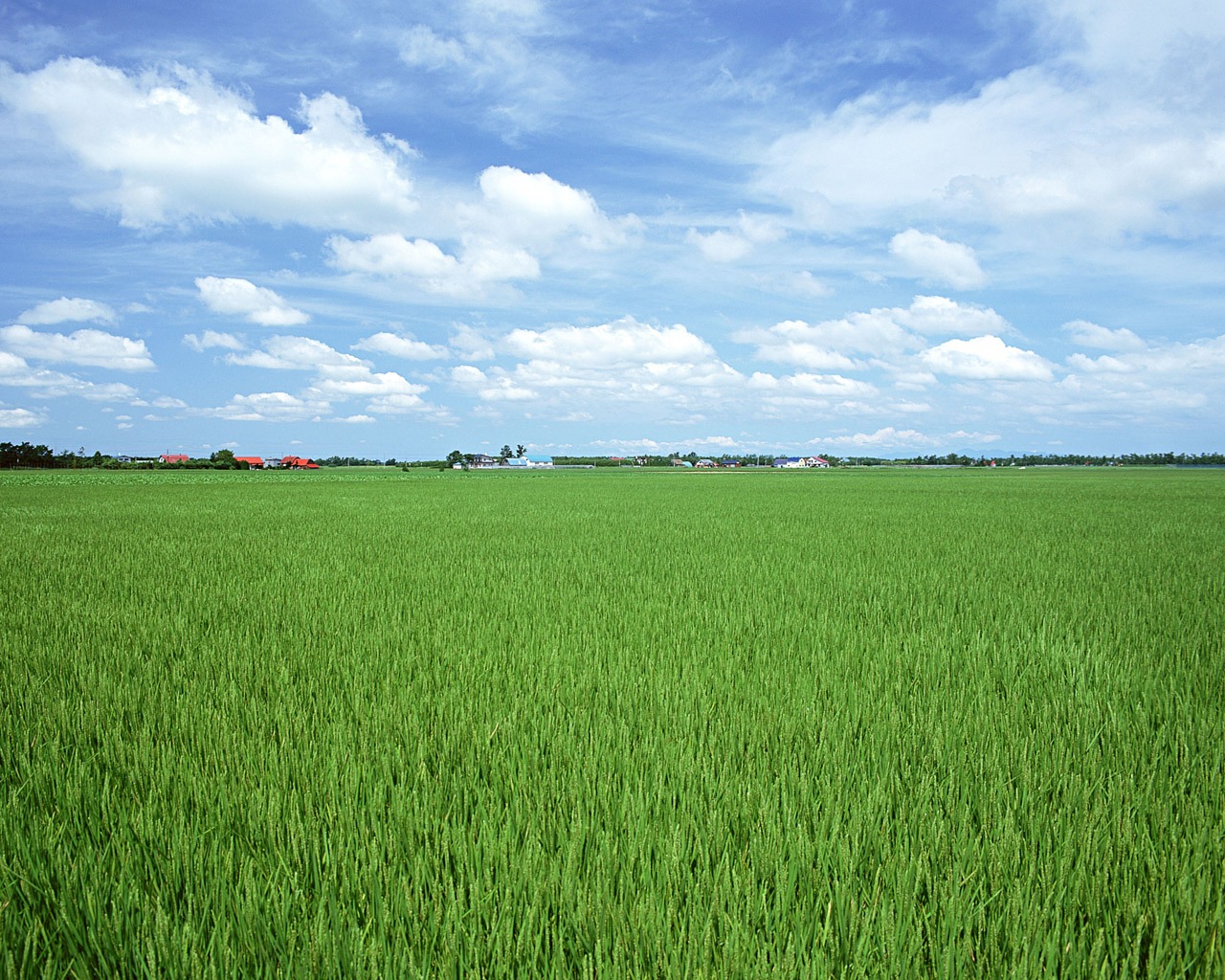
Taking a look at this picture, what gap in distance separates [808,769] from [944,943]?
2.91 feet

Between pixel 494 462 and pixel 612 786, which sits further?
pixel 494 462

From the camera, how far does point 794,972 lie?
1.45m

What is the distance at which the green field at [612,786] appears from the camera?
160 centimetres

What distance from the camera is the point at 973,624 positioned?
202 inches

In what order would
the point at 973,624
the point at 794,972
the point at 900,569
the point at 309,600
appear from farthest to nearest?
1. the point at 900,569
2. the point at 309,600
3. the point at 973,624
4. the point at 794,972

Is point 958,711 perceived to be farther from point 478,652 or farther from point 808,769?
point 478,652

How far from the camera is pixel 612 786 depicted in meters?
2.29

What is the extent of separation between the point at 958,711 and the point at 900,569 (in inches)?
197

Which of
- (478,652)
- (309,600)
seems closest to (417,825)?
(478,652)

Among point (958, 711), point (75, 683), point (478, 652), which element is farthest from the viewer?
point (478, 652)

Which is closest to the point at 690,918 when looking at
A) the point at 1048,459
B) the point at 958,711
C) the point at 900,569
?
the point at 958,711

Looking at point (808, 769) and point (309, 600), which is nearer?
point (808, 769)

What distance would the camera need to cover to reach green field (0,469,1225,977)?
1.60 metres

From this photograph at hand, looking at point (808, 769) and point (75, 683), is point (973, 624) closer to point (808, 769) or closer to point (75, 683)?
point (808, 769)
